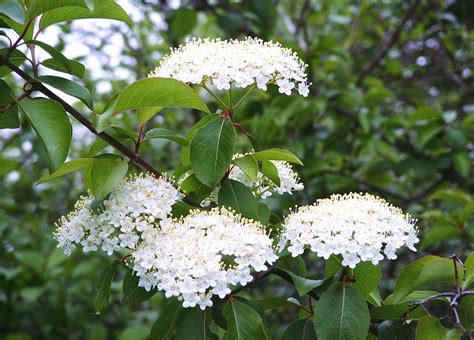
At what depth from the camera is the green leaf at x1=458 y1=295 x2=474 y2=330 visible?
4.49 feet

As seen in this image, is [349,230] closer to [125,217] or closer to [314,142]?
[125,217]

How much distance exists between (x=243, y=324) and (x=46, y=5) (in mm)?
785

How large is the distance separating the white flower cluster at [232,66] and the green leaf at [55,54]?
0.24 meters

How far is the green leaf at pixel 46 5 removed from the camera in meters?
1.29

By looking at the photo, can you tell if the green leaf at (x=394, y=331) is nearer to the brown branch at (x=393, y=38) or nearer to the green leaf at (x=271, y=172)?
the green leaf at (x=271, y=172)

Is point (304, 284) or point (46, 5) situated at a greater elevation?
point (46, 5)

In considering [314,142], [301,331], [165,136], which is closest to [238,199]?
[165,136]

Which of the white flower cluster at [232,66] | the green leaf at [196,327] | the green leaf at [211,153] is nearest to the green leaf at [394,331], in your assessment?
the green leaf at [196,327]

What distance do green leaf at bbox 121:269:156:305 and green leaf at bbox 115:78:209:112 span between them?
393mm

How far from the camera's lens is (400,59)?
4.32 meters

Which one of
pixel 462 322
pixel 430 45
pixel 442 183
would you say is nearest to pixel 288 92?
pixel 462 322

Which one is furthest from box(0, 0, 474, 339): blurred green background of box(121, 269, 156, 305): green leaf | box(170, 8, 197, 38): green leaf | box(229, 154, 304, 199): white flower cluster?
A: box(121, 269, 156, 305): green leaf

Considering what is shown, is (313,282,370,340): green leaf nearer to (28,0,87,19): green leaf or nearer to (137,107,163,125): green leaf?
(137,107,163,125): green leaf

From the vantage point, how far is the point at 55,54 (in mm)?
1386
